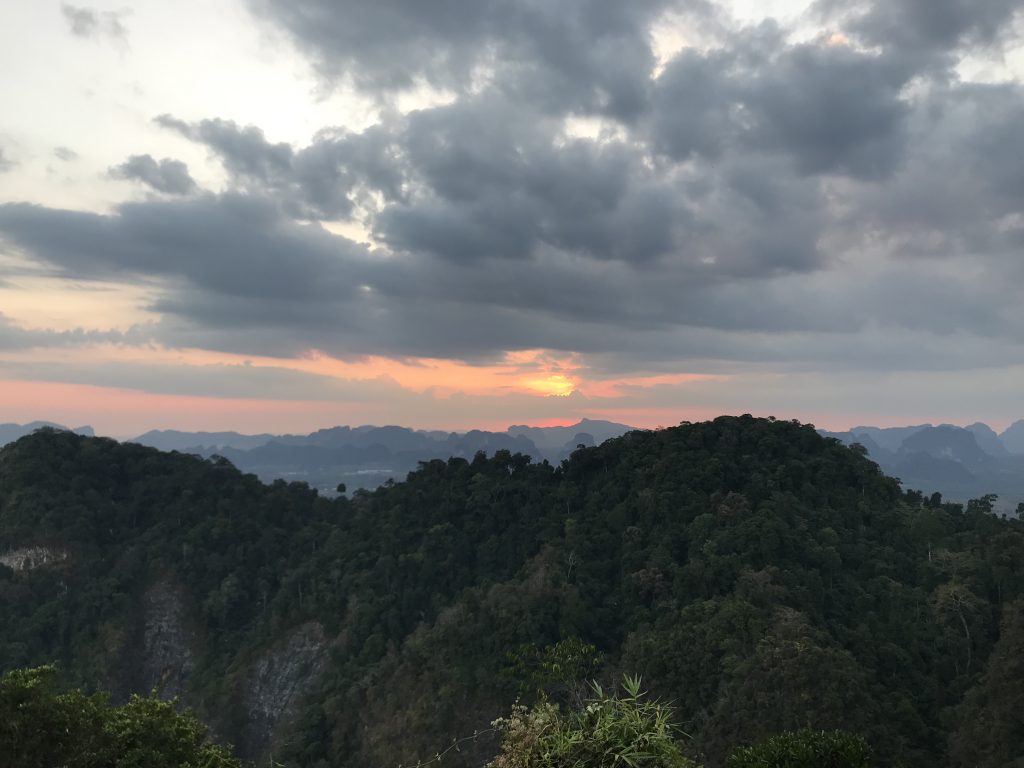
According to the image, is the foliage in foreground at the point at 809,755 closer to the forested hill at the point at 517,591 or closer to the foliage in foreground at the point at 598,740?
the foliage in foreground at the point at 598,740

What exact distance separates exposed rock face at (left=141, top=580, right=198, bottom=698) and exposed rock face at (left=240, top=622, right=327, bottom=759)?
13320 mm

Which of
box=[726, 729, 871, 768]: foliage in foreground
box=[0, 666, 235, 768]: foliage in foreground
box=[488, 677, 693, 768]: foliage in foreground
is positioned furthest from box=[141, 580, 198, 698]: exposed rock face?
box=[488, 677, 693, 768]: foliage in foreground

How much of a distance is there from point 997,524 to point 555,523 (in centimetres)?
4567

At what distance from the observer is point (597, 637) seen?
6044 cm

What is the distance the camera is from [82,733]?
2261cm

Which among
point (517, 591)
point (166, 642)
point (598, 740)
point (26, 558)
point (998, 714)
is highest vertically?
point (598, 740)

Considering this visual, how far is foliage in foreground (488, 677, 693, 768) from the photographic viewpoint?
771 cm

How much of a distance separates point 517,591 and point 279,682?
31365 mm

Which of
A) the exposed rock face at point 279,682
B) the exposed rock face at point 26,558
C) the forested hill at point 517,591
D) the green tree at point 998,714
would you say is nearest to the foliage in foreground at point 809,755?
the green tree at point 998,714

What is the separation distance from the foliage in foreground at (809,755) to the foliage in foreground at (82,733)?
→ 60.0 ft

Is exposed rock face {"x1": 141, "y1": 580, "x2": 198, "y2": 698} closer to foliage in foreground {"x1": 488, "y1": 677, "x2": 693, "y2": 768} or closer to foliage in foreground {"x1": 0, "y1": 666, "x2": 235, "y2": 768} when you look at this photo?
foliage in foreground {"x1": 0, "y1": 666, "x2": 235, "y2": 768}

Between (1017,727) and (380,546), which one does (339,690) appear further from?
(1017,727)

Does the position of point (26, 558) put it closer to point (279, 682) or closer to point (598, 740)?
point (279, 682)

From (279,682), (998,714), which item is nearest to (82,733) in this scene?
(998,714)
